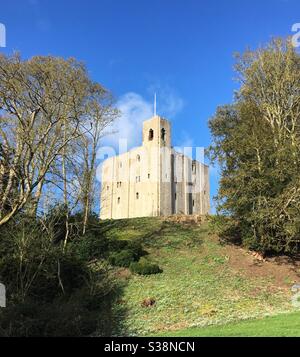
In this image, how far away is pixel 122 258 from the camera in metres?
22.5

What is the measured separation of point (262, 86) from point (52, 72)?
1401 cm

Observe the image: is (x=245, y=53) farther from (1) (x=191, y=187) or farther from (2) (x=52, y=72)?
(1) (x=191, y=187)

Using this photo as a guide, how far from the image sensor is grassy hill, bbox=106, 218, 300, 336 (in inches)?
621

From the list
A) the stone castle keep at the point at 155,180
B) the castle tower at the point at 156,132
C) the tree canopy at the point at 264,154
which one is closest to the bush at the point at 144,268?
the tree canopy at the point at 264,154

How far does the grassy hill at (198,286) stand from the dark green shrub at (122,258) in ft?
1.64

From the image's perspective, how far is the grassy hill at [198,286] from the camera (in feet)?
51.8

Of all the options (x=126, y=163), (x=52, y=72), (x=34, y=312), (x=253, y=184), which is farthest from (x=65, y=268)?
(x=126, y=163)

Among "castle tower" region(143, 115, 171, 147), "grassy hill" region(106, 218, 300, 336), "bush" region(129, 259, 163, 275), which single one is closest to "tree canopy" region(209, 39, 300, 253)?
"grassy hill" region(106, 218, 300, 336)

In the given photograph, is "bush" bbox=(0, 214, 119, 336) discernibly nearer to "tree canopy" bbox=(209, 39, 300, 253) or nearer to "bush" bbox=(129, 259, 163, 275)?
"bush" bbox=(129, 259, 163, 275)

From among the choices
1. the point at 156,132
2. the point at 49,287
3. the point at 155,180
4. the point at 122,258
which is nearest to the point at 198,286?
the point at 122,258

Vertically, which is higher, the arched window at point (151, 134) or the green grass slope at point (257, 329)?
the arched window at point (151, 134)

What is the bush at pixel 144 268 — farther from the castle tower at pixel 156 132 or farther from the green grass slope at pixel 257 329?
the castle tower at pixel 156 132

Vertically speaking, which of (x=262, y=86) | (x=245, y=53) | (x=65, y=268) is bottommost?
(x=65, y=268)

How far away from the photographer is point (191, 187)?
227 feet
